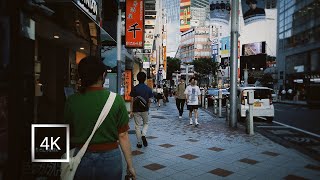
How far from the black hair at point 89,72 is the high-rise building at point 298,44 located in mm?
39077

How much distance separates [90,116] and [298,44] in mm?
51094

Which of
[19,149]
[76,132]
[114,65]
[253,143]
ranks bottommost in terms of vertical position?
[253,143]

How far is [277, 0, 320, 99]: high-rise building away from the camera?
136 feet

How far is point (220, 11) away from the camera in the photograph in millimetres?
12211

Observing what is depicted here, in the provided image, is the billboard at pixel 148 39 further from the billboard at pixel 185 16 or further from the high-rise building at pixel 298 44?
the billboard at pixel 185 16

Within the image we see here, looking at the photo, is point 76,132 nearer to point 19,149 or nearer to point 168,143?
point 19,149

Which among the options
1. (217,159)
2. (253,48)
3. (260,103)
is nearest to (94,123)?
(217,159)

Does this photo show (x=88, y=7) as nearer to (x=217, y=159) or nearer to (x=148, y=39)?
(x=217, y=159)

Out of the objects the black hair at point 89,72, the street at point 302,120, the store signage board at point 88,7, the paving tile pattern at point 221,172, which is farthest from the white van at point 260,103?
the black hair at point 89,72

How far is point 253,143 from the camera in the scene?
8008mm

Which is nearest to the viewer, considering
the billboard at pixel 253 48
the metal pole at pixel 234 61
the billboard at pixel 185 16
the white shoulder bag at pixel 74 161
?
the white shoulder bag at pixel 74 161

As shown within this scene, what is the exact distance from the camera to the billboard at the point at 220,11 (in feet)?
39.9

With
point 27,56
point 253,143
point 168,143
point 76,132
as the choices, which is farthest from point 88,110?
point 253,143

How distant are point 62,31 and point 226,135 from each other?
5.73m
